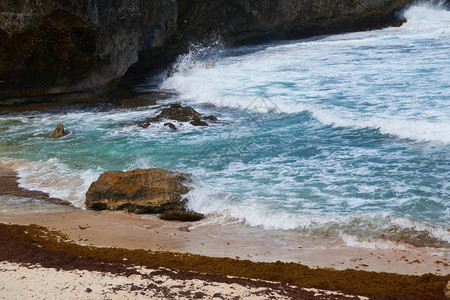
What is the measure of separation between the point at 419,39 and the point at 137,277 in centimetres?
1968

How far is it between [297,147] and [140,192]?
362cm

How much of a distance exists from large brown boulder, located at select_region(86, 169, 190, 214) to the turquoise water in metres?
0.26

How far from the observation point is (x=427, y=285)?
14.4 ft

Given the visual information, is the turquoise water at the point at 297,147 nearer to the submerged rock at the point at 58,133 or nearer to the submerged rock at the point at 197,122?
the submerged rock at the point at 197,122

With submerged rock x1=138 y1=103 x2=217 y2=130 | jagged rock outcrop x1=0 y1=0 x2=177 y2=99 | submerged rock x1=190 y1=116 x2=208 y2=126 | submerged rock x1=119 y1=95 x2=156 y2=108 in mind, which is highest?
jagged rock outcrop x1=0 y1=0 x2=177 y2=99

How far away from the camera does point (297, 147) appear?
31.7ft

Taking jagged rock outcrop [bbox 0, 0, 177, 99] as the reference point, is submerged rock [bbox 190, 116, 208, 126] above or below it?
below

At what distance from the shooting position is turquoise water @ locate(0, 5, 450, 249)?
6543mm

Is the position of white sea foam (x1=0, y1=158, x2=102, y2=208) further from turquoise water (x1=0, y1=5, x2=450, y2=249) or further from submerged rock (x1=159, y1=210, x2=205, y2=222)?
submerged rock (x1=159, y1=210, x2=205, y2=222)

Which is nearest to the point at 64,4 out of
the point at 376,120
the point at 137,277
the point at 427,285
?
the point at 376,120

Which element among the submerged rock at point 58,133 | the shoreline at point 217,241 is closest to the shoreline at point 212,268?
the shoreline at point 217,241

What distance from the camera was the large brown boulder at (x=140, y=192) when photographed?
7016mm

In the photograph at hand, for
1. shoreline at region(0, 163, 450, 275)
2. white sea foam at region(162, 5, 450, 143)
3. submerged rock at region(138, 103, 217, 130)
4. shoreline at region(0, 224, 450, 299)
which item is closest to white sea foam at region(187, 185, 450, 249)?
shoreline at region(0, 163, 450, 275)

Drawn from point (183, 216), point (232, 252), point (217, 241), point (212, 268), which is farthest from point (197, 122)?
point (212, 268)
